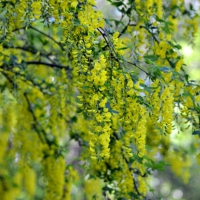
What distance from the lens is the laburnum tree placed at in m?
2.12

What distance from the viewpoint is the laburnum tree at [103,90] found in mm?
2119

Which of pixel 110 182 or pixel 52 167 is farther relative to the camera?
pixel 52 167

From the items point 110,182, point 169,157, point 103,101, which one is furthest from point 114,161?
point 169,157

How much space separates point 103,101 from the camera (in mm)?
2043

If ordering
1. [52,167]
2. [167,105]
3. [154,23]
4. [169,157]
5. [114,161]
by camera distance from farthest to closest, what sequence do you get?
[169,157]
[52,167]
[114,161]
[154,23]
[167,105]

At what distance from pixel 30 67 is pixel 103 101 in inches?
69.8

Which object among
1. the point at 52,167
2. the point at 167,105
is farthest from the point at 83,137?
the point at 167,105

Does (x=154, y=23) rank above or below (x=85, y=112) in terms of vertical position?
above

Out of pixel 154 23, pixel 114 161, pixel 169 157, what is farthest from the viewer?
pixel 169 157

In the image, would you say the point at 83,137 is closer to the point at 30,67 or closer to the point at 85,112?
the point at 30,67

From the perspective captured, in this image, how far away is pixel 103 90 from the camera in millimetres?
2086

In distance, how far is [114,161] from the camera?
10.4 feet

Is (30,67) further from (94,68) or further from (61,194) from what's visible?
(94,68)

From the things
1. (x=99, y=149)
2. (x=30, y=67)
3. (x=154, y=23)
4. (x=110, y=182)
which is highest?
(x=30, y=67)
